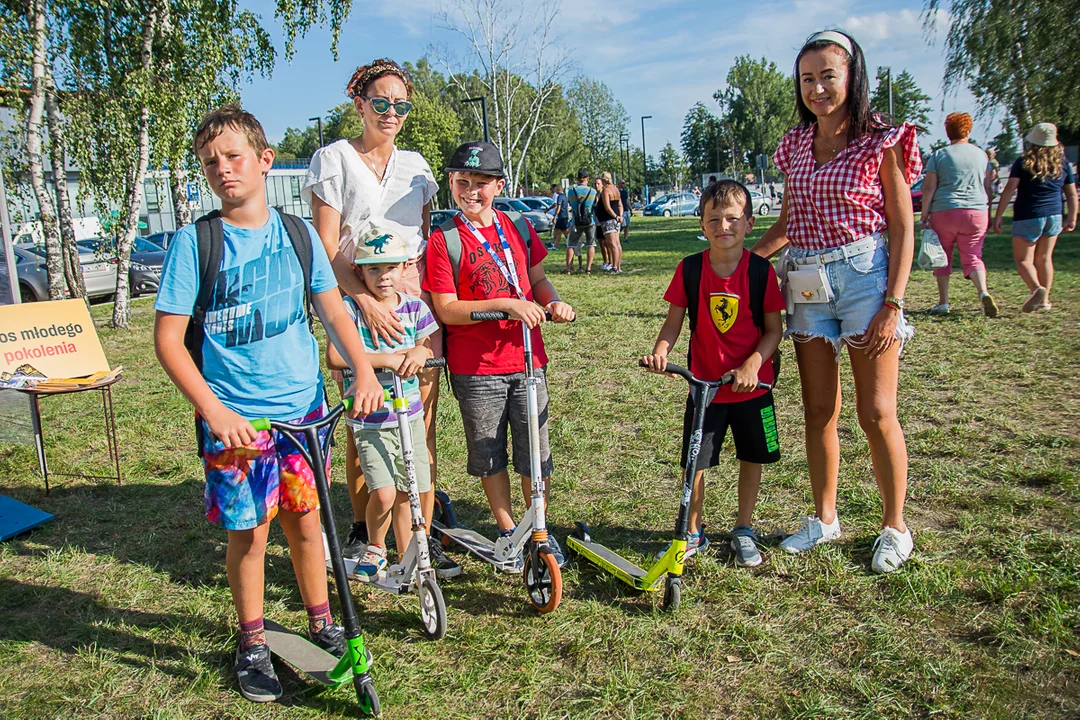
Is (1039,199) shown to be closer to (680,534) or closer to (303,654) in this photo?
(680,534)

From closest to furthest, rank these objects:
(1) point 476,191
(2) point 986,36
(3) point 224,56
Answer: (1) point 476,191 < (3) point 224,56 < (2) point 986,36

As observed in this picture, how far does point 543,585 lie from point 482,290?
4.20ft

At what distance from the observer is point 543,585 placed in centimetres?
311

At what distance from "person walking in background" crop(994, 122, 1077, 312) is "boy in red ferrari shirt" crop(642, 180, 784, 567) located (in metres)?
6.51

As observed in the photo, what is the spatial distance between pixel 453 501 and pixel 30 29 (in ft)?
29.1

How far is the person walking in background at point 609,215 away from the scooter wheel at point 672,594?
439 inches

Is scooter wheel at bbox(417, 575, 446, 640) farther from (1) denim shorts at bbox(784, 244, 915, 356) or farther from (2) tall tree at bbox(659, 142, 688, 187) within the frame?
(2) tall tree at bbox(659, 142, 688, 187)

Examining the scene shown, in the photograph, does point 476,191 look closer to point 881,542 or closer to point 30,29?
point 881,542

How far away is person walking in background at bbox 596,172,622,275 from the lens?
45.0 ft

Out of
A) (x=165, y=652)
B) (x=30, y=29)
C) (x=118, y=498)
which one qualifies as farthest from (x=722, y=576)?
(x=30, y=29)

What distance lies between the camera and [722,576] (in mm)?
3354

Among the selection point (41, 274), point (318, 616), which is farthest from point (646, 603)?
point (41, 274)

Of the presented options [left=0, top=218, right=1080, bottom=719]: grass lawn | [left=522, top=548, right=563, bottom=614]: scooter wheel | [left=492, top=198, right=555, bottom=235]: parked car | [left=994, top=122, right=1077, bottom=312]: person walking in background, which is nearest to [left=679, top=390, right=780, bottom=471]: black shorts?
[left=0, top=218, right=1080, bottom=719]: grass lawn

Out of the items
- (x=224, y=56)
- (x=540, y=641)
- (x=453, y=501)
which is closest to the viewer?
(x=540, y=641)
